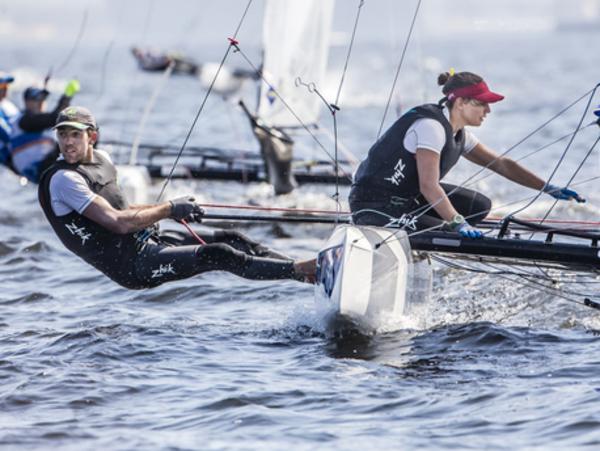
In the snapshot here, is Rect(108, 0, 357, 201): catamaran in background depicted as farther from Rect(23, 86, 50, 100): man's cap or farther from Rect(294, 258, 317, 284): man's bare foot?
Rect(294, 258, 317, 284): man's bare foot

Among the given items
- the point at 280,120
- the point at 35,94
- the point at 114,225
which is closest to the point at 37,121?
the point at 35,94

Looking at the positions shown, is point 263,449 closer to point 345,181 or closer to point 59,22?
point 345,181

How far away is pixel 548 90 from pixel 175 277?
2131 centimetres

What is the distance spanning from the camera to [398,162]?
5.25 meters

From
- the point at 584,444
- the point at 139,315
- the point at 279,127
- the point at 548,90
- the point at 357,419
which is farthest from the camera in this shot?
the point at 548,90

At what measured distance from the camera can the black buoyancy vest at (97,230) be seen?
16.8 ft

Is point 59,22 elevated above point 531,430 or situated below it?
above

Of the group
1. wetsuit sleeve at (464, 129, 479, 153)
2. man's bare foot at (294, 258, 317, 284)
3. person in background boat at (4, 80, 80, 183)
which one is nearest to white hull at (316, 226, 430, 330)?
Result: man's bare foot at (294, 258, 317, 284)

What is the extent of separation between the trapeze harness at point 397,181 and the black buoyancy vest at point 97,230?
104cm

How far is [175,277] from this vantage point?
523 centimetres

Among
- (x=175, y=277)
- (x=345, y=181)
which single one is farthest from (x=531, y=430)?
(x=345, y=181)

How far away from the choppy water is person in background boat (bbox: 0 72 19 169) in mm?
1368

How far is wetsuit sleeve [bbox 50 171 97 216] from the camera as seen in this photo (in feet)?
16.5

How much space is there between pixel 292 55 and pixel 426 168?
483 cm
